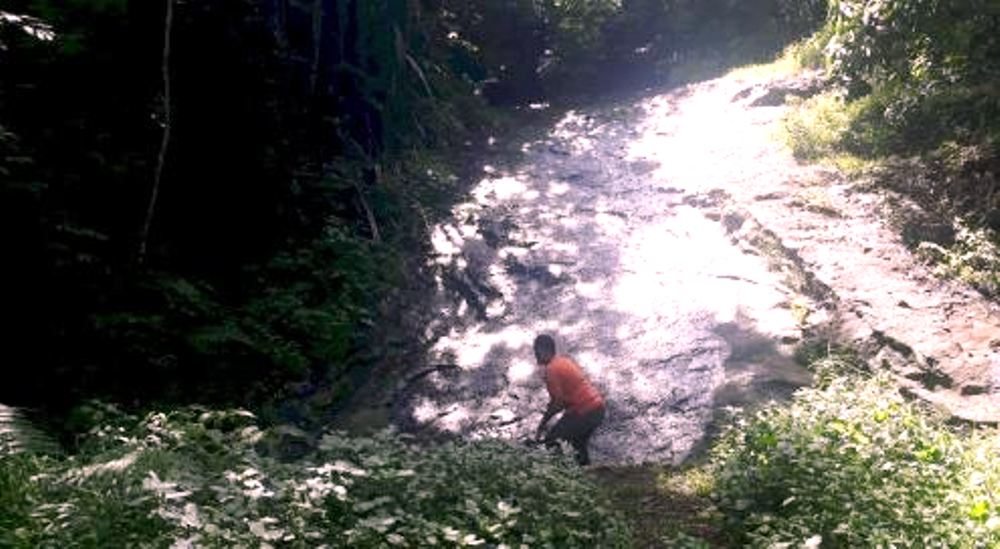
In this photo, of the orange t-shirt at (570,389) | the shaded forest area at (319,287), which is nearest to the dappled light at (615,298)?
the shaded forest area at (319,287)

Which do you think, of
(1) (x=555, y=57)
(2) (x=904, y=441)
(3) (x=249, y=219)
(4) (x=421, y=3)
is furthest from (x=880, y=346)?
(1) (x=555, y=57)

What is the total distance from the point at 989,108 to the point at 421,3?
10443mm

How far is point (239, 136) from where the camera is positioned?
10.9 metres

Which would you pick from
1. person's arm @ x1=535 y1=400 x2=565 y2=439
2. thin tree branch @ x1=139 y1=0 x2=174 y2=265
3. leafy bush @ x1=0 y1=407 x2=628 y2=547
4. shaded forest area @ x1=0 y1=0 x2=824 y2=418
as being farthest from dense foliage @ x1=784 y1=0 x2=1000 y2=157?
thin tree branch @ x1=139 y1=0 x2=174 y2=265

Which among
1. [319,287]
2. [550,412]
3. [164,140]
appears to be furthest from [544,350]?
[164,140]

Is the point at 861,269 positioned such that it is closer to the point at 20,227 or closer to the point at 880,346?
the point at 880,346

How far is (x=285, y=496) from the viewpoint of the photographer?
452 centimetres

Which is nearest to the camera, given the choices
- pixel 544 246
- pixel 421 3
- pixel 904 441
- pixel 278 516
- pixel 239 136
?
pixel 278 516

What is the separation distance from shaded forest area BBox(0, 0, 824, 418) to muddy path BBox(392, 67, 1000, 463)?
1102 millimetres

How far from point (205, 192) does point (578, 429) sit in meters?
5.12

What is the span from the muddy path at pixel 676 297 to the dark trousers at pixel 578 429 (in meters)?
0.19

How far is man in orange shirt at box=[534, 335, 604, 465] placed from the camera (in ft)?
27.5

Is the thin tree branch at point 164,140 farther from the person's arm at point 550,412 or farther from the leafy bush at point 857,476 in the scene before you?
the leafy bush at point 857,476

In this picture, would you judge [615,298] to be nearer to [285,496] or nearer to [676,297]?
[676,297]
